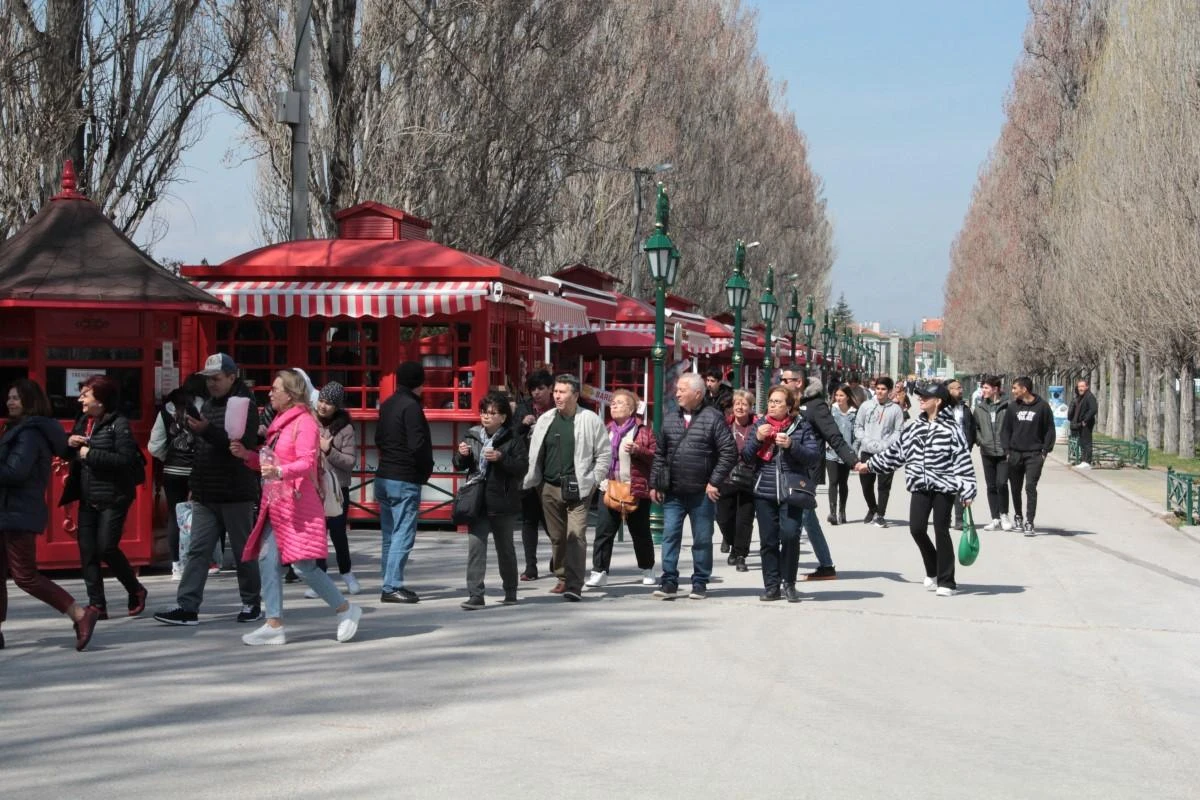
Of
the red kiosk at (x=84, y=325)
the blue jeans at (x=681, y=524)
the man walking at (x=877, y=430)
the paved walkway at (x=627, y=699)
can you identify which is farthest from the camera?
the man walking at (x=877, y=430)

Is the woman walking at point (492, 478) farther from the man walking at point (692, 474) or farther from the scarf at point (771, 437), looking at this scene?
the scarf at point (771, 437)

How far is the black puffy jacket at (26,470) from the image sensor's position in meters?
8.62

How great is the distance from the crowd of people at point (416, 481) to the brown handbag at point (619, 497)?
0.01 meters

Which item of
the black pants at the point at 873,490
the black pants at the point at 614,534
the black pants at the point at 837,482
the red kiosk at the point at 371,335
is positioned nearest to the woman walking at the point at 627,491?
the black pants at the point at 614,534

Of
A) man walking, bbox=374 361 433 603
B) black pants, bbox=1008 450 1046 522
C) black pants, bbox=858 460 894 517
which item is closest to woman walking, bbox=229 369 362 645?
man walking, bbox=374 361 433 603

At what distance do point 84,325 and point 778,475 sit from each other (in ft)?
18.2

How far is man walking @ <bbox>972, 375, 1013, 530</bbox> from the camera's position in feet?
56.7

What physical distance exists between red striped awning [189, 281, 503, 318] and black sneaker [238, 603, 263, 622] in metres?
6.07

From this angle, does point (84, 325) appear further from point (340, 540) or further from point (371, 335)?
point (371, 335)

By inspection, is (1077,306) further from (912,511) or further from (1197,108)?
(912,511)

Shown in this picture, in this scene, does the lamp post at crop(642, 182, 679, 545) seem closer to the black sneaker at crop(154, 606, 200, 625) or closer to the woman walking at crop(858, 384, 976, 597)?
the woman walking at crop(858, 384, 976, 597)

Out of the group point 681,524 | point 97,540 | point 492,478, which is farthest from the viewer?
point 681,524

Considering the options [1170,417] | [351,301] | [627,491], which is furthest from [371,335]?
[1170,417]

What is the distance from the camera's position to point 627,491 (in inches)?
476
